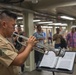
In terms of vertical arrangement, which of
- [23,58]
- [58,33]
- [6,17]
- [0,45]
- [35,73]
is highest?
[6,17]

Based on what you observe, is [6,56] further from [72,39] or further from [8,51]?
[72,39]

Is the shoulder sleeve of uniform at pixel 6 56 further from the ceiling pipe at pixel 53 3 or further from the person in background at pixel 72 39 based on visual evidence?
the person in background at pixel 72 39

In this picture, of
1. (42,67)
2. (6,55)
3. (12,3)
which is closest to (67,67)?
(42,67)

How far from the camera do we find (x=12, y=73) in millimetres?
1673

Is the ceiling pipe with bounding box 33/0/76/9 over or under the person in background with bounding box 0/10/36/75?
over

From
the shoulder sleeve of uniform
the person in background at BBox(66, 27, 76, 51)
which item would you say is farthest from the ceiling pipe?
the shoulder sleeve of uniform

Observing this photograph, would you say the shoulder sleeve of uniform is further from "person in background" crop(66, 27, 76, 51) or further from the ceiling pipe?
"person in background" crop(66, 27, 76, 51)

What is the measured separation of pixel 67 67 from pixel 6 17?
93 centimetres

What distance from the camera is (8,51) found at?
5.08 ft

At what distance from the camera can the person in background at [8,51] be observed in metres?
1.52

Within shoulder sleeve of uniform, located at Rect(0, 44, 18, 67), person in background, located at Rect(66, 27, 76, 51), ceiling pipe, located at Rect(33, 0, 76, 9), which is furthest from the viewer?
person in background, located at Rect(66, 27, 76, 51)

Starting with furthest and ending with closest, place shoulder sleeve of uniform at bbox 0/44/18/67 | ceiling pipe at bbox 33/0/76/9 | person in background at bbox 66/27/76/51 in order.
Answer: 1. person in background at bbox 66/27/76/51
2. ceiling pipe at bbox 33/0/76/9
3. shoulder sleeve of uniform at bbox 0/44/18/67

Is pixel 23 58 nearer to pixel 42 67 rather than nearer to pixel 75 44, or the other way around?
pixel 42 67

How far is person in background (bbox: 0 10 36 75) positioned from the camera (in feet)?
5.00
